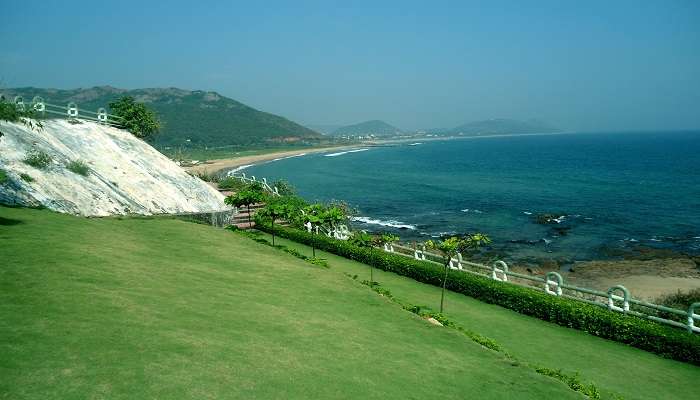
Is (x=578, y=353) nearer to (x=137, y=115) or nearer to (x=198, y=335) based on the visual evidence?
(x=198, y=335)

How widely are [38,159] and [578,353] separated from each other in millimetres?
22135

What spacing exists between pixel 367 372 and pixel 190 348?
3316 mm

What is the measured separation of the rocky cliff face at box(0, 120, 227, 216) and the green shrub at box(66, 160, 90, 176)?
0.63ft

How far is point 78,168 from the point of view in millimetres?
23234

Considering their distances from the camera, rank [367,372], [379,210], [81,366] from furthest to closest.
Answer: [379,210]
[367,372]
[81,366]

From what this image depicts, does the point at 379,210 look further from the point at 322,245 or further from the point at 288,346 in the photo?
the point at 288,346

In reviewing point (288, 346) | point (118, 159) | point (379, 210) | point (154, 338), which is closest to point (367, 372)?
point (288, 346)

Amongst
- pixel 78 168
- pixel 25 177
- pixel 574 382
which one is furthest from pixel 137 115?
pixel 574 382

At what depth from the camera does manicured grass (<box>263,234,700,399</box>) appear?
39.9 ft

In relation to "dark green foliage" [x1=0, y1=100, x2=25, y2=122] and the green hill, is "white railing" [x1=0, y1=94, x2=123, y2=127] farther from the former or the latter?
the green hill

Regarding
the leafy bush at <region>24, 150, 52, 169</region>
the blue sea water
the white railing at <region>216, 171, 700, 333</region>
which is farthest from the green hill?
the blue sea water

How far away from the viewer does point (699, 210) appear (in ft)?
195

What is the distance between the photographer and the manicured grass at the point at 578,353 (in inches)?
479

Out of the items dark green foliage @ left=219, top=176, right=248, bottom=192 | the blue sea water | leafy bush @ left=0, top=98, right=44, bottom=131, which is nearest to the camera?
leafy bush @ left=0, top=98, right=44, bottom=131
